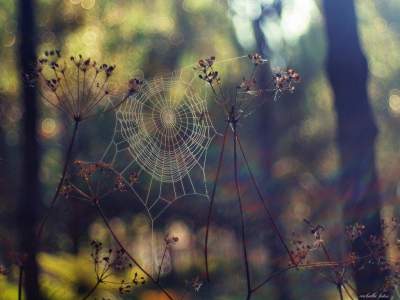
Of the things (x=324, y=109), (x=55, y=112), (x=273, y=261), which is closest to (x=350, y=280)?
(x=273, y=261)

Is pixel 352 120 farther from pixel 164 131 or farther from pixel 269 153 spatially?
pixel 164 131

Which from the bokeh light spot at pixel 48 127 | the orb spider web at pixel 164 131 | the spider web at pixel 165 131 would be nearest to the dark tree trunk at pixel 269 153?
the spider web at pixel 165 131

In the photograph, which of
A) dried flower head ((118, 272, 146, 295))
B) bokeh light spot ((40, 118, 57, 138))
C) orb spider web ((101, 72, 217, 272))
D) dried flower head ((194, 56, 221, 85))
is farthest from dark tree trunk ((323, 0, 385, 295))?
bokeh light spot ((40, 118, 57, 138))

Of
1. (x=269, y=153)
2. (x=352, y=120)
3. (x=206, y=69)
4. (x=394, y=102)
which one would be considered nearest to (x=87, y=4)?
(x=206, y=69)

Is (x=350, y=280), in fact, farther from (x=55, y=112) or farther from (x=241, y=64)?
(x=55, y=112)

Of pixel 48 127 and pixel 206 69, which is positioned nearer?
pixel 206 69

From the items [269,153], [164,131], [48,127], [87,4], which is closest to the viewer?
[164,131]

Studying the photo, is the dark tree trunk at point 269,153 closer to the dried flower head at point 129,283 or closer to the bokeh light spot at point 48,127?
the dried flower head at point 129,283
